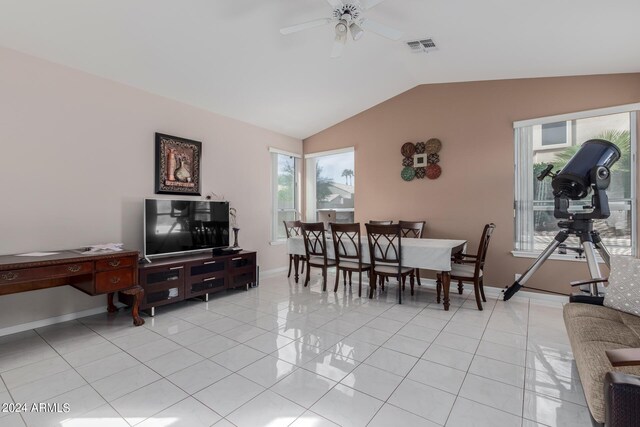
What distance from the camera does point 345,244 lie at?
13.5ft

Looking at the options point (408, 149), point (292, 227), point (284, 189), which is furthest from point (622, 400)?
point (284, 189)

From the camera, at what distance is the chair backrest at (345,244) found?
3962mm

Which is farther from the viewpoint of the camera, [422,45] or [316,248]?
[316,248]

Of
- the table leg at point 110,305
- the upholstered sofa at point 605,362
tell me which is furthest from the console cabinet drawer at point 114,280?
the upholstered sofa at point 605,362

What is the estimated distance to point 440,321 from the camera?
3.13 meters

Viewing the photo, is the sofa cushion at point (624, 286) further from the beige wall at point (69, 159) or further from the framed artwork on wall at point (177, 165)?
the beige wall at point (69, 159)

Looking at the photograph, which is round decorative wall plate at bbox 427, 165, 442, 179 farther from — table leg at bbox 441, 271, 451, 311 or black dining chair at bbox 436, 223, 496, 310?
table leg at bbox 441, 271, 451, 311

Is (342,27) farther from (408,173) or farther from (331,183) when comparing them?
(331,183)

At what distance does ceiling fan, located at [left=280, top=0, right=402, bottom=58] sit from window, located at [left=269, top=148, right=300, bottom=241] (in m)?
3.05

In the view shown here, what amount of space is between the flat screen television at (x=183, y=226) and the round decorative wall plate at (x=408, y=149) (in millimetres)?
2925

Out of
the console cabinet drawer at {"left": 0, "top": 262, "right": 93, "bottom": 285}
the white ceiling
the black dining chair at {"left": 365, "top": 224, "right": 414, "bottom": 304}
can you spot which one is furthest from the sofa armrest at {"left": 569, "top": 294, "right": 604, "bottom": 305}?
the console cabinet drawer at {"left": 0, "top": 262, "right": 93, "bottom": 285}

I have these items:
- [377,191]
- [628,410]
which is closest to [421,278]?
[377,191]

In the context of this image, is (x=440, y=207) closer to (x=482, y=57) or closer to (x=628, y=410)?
(x=482, y=57)

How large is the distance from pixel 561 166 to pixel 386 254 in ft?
8.32
